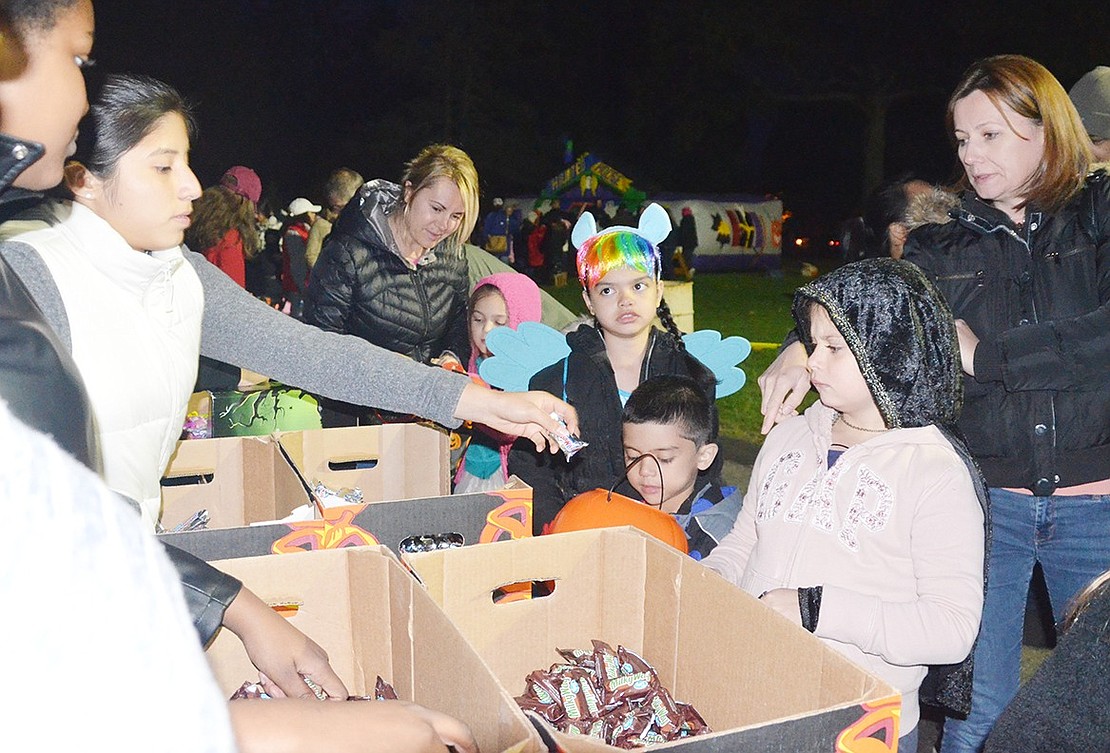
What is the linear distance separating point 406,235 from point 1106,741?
3.75 m

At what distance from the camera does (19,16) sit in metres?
1.10

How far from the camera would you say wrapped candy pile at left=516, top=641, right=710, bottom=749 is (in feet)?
5.77

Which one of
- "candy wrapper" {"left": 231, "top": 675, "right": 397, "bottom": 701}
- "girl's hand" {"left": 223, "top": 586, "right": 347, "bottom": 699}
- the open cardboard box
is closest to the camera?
"girl's hand" {"left": 223, "top": 586, "right": 347, "bottom": 699}

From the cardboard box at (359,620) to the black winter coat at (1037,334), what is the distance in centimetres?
143

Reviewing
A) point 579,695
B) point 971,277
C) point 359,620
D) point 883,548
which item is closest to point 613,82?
point 971,277

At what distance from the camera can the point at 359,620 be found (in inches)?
78.4

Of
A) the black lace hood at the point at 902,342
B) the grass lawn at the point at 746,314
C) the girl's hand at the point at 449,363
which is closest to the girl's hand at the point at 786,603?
the black lace hood at the point at 902,342

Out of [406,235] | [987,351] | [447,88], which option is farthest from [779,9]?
[987,351]

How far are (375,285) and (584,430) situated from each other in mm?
1529

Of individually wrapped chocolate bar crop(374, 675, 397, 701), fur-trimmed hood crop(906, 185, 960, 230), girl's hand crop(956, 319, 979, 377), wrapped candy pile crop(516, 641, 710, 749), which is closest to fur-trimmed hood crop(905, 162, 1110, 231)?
fur-trimmed hood crop(906, 185, 960, 230)

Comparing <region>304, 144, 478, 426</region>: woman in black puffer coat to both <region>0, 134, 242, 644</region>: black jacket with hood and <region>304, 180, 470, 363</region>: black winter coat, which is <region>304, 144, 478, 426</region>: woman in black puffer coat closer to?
<region>304, 180, 470, 363</region>: black winter coat

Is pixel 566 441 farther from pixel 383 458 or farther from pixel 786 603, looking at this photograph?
pixel 383 458

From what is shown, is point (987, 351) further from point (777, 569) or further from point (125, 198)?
point (125, 198)

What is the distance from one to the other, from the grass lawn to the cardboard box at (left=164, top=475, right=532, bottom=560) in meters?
5.11
